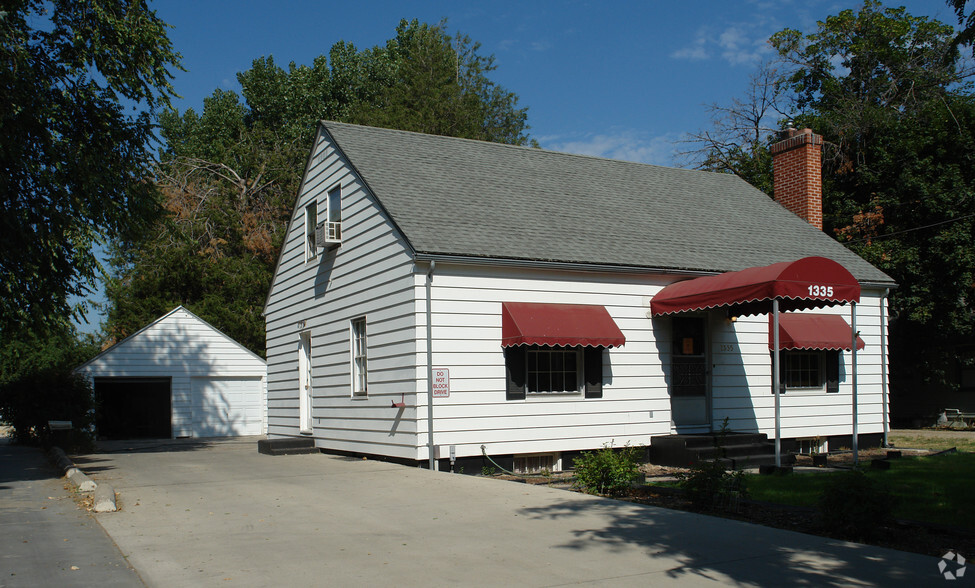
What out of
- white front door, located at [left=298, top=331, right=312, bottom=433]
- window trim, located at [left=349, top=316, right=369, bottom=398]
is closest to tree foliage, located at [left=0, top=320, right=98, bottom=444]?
white front door, located at [left=298, top=331, right=312, bottom=433]

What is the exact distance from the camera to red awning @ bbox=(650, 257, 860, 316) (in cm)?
1186

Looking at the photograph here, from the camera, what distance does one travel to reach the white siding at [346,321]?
12.8 metres

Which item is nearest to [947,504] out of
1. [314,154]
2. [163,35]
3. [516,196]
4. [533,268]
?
[533,268]

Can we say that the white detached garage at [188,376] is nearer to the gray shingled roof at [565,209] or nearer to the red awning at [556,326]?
the gray shingled roof at [565,209]

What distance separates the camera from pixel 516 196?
609 inches

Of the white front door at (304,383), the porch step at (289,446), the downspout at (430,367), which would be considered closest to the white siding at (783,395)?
the downspout at (430,367)

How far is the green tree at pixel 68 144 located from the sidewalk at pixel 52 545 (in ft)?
11.9

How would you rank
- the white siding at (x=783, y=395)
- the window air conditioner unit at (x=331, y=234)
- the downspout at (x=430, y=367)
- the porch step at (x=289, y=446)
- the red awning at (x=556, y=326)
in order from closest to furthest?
the downspout at (x=430, y=367) → the red awning at (x=556, y=326) → the white siding at (x=783, y=395) → the window air conditioner unit at (x=331, y=234) → the porch step at (x=289, y=446)

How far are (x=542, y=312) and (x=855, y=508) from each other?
21.8ft

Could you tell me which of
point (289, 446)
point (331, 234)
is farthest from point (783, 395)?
point (289, 446)

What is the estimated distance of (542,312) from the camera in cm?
1288

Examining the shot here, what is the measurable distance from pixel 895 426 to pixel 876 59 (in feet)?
48.0

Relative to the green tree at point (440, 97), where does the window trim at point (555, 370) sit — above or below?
below

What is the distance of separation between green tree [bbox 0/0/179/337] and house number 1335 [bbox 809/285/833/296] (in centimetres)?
1123
